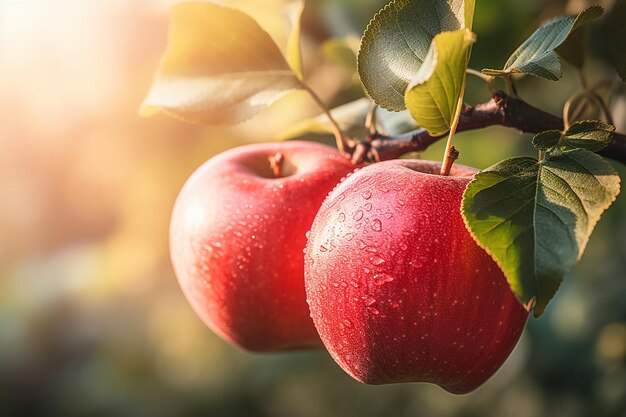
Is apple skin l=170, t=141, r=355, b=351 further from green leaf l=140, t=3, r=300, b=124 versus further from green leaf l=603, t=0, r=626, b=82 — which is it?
green leaf l=603, t=0, r=626, b=82

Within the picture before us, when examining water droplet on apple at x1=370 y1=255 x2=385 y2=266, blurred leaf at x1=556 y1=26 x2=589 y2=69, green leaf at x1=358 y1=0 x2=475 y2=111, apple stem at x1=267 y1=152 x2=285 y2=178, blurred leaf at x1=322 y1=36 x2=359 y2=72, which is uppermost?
green leaf at x1=358 y1=0 x2=475 y2=111

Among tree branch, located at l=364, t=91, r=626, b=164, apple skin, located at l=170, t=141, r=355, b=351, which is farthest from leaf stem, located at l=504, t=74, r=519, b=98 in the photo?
apple skin, located at l=170, t=141, r=355, b=351

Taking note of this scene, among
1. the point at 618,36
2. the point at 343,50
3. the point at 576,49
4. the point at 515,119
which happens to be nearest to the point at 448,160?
the point at 515,119

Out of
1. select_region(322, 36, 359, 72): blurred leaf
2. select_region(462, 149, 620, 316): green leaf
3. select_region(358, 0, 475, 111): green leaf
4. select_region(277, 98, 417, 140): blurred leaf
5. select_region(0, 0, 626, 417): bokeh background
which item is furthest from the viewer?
select_region(0, 0, 626, 417): bokeh background

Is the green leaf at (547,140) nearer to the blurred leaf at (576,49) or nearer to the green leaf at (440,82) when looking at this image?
the green leaf at (440,82)

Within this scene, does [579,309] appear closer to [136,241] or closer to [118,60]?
[136,241]

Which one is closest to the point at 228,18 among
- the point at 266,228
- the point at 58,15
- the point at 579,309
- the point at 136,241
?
the point at 266,228

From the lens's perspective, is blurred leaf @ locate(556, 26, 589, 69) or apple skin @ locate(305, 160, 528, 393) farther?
blurred leaf @ locate(556, 26, 589, 69)

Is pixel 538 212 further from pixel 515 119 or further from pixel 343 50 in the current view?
pixel 343 50
